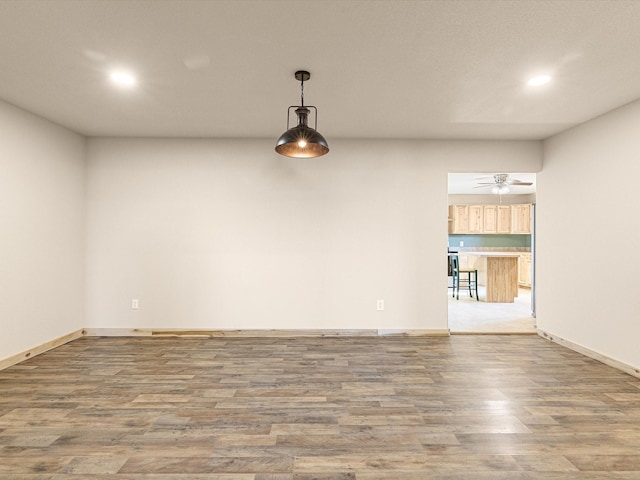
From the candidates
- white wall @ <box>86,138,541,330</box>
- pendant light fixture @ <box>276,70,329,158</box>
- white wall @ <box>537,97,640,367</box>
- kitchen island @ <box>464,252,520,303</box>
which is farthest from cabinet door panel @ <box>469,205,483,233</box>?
pendant light fixture @ <box>276,70,329,158</box>

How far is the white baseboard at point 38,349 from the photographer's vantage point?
3410 mm

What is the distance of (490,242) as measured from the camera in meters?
9.98

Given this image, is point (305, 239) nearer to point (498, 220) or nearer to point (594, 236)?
point (594, 236)

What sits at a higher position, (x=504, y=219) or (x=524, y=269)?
(x=504, y=219)

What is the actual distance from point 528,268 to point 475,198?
226 cm

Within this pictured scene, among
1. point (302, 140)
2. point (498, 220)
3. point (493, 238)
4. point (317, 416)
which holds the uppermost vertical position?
point (302, 140)

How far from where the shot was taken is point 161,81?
293cm

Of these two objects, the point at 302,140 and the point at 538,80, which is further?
the point at 538,80

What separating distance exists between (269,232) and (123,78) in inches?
89.7

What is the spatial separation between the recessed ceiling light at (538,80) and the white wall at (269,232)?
5.42 ft

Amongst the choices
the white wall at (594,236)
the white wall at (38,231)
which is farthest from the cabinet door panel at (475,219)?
Answer: the white wall at (38,231)

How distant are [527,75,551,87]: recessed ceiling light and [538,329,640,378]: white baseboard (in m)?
2.65

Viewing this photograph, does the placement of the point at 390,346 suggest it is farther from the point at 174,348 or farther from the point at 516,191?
the point at 516,191

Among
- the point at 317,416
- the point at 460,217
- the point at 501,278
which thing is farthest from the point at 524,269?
the point at 317,416
